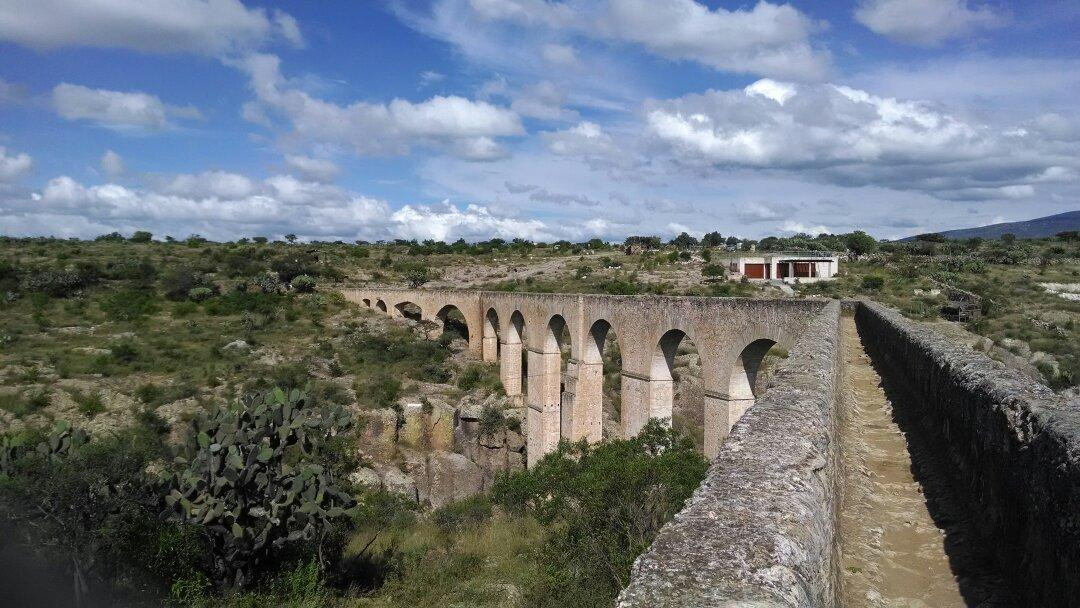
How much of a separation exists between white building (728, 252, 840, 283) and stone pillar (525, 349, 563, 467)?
16389 millimetres

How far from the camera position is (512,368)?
1157 inches

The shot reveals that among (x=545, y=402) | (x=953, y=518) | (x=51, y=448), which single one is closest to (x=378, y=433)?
(x=545, y=402)

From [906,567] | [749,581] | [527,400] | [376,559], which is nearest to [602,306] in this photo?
[527,400]

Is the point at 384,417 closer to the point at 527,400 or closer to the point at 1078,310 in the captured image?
the point at 527,400

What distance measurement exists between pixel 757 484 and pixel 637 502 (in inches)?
345

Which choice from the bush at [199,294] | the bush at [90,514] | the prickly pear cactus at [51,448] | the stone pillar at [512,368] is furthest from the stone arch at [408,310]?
the bush at [90,514]

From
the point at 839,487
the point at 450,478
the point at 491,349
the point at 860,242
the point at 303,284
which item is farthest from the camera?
the point at 860,242

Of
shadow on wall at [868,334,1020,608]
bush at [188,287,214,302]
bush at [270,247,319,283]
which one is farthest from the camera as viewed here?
bush at [270,247,319,283]

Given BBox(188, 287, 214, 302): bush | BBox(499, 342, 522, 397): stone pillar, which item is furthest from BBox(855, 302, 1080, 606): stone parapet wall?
BBox(188, 287, 214, 302): bush

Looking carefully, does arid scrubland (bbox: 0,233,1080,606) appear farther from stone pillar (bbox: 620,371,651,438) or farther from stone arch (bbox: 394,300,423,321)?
stone arch (bbox: 394,300,423,321)

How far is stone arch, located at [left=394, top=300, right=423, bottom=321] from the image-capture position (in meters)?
41.2

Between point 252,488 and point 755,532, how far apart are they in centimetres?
724

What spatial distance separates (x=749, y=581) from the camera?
193 centimetres

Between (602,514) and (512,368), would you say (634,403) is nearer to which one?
(602,514)
